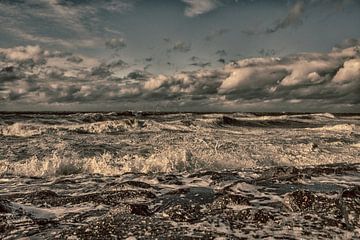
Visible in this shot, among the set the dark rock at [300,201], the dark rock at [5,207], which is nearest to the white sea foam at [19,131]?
the dark rock at [5,207]

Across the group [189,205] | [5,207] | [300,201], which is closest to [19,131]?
[5,207]

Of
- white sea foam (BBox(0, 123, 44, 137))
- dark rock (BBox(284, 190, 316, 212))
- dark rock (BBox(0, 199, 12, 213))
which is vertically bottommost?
white sea foam (BBox(0, 123, 44, 137))

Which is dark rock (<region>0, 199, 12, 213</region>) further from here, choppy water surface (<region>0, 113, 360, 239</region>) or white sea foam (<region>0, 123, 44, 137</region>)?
white sea foam (<region>0, 123, 44, 137</region>)

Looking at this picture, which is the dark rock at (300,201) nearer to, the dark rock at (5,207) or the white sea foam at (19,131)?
the dark rock at (5,207)

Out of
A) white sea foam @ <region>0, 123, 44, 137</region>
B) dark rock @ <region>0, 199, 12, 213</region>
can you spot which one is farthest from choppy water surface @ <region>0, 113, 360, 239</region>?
white sea foam @ <region>0, 123, 44, 137</region>

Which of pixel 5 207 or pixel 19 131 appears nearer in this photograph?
pixel 5 207

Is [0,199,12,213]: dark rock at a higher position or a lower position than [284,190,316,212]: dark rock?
lower

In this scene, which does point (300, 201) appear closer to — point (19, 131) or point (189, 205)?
point (189, 205)

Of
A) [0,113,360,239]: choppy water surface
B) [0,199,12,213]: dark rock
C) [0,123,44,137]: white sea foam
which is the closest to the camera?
[0,113,360,239]: choppy water surface

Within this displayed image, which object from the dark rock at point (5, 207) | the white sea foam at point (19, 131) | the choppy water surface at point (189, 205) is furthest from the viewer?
the white sea foam at point (19, 131)

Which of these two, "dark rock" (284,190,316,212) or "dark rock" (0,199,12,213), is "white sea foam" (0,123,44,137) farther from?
"dark rock" (284,190,316,212)

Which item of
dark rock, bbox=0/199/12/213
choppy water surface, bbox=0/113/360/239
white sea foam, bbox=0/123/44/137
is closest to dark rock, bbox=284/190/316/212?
choppy water surface, bbox=0/113/360/239

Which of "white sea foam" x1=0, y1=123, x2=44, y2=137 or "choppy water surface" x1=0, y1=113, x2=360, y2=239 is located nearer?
"choppy water surface" x1=0, y1=113, x2=360, y2=239

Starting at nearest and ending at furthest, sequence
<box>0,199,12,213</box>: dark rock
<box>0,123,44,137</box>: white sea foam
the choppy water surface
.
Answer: the choppy water surface → <box>0,199,12,213</box>: dark rock → <box>0,123,44,137</box>: white sea foam
